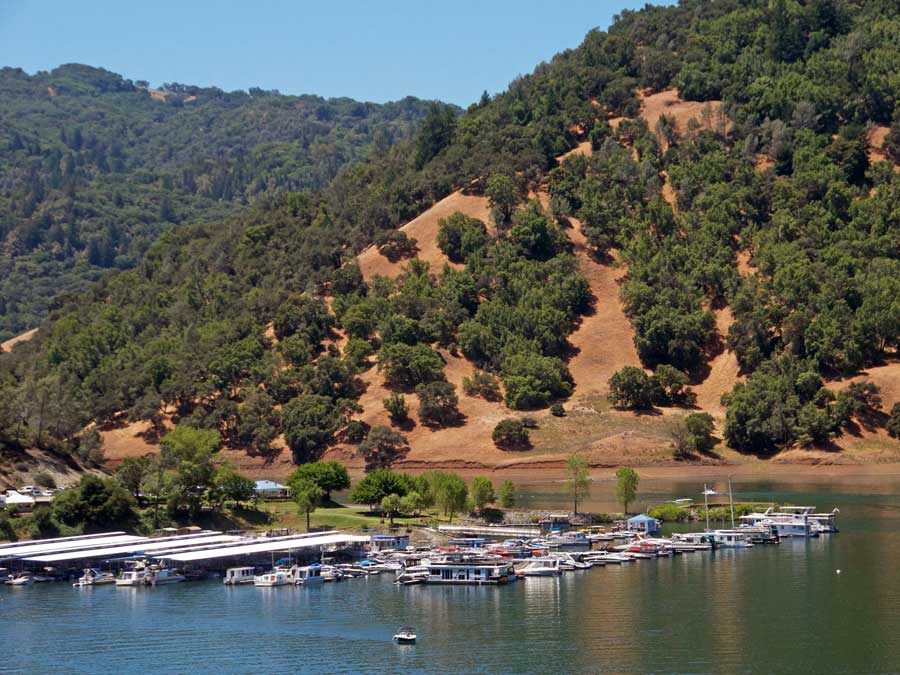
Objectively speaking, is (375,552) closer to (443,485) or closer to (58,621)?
(443,485)

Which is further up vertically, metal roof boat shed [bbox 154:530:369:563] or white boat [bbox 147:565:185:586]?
metal roof boat shed [bbox 154:530:369:563]

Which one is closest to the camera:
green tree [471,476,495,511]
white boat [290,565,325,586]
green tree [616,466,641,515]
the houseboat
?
the houseboat

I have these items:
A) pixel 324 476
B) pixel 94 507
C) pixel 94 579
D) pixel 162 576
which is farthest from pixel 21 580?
pixel 324 476

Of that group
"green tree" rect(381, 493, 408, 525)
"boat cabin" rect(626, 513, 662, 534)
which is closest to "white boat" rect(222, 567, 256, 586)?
"green tree" rect(381, 493, 408, 525)

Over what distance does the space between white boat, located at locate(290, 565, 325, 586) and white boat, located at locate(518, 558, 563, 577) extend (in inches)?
675

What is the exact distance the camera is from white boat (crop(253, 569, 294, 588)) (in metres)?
122

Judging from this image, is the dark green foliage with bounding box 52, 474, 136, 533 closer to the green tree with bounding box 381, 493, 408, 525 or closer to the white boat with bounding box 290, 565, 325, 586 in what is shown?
the green tree with bounding box 381, 493, 408, 525

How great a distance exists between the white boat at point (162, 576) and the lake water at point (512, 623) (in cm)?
190

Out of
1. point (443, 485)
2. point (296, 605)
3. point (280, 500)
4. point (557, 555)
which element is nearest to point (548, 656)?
point (296, 605)

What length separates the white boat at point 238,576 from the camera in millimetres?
123694

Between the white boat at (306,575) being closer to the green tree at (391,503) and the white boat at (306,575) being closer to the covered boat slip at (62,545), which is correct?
the covered boat slip at (62,545)

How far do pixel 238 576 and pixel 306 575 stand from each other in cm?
571

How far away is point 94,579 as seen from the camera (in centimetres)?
12444

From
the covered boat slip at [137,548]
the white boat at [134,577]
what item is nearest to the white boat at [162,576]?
the white boat at [134,577]
